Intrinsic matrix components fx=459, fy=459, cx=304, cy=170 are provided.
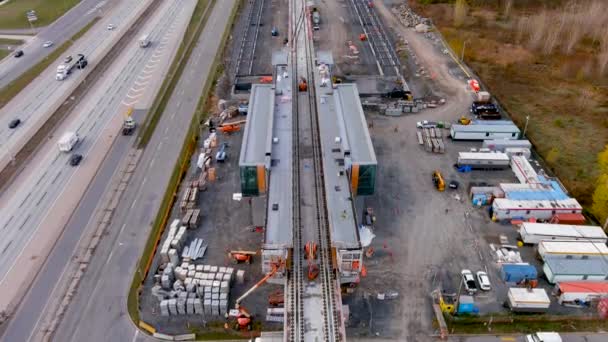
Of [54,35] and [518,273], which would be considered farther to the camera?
[54,35]

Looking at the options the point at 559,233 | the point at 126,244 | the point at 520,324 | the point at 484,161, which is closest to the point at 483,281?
the point at 520,324

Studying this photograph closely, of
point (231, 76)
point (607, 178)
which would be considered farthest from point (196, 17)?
point (607, 178)

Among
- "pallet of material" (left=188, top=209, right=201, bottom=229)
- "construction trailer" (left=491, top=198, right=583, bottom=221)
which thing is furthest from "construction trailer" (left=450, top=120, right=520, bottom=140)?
"pallet of material" (left=188, top=209, right=201, bottom=229)

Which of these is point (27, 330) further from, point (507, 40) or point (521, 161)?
point (507, 40)

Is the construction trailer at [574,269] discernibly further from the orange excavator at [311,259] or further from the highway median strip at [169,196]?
the highway median strip at [169,196]

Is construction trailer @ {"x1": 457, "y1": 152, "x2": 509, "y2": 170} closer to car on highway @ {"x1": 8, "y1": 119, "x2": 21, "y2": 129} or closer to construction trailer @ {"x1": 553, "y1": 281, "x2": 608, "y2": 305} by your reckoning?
construction trailer @ {"x1": 553, "y1": 281, "x2": 608, "y2": 305}

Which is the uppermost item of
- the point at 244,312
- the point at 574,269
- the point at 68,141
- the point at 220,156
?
the point at 68,141

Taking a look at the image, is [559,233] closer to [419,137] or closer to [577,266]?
[577,266]
